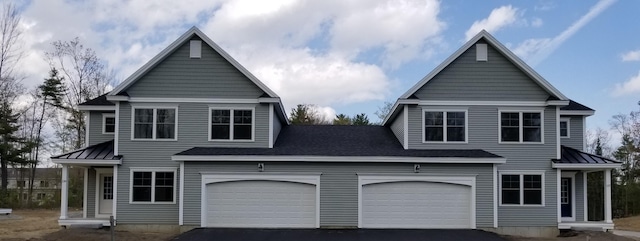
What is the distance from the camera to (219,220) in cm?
1895

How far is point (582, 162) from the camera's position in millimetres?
19797

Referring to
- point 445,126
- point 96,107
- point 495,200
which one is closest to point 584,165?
point 495,200

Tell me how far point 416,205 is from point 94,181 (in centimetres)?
1238

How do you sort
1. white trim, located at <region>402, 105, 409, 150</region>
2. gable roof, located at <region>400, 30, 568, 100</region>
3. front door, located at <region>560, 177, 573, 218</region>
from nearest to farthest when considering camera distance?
gable roof, located at <region>400, 30, 568, 100</region>, white trim, located at <region>402, 105, 409, 150</region>, front door, located at <region>560, 177, 573, 218</region>

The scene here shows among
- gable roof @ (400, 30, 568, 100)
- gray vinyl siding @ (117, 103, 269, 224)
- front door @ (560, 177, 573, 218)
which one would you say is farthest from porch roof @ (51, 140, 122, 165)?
front door @ (560, 177, 573, 218)

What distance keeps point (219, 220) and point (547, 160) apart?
38.1 feet

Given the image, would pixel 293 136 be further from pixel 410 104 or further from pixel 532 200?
pixel 532 200

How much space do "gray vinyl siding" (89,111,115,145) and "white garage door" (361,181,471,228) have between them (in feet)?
34.1

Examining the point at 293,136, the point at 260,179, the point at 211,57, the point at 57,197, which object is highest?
the point at 211,57

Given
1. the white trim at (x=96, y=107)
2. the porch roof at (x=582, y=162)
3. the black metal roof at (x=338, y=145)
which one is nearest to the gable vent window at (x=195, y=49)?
the black metal roof at (x=338, y=145)

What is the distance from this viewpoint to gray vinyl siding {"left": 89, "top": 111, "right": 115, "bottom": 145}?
21.8m

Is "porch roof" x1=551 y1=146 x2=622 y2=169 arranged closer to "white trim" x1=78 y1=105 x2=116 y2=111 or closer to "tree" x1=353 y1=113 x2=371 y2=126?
"white trim" x1=78 y1=105 x2=116 y2=111

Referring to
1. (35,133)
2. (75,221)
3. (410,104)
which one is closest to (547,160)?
(410,104)

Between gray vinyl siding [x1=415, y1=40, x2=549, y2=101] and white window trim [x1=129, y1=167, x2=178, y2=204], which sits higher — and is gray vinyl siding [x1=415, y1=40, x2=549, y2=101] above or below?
above
